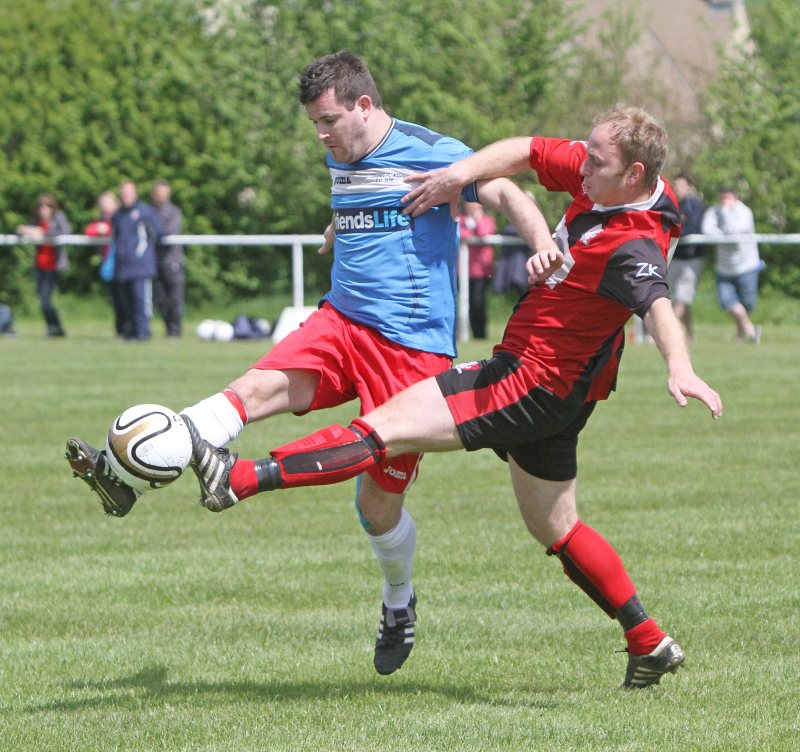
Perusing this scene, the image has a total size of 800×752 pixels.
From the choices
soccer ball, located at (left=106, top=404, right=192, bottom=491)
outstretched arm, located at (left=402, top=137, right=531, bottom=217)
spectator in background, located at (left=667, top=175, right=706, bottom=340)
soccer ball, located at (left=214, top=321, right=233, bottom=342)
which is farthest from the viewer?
soccer ball, located at (left=214, top=321, right=233, bottom=342)

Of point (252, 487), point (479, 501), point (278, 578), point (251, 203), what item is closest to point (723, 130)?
point (251, 203)

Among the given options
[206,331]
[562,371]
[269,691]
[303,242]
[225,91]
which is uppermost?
[562,371]

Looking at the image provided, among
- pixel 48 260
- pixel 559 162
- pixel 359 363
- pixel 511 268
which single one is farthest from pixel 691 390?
pixel 48 260

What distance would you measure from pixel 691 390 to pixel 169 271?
58.0 ft

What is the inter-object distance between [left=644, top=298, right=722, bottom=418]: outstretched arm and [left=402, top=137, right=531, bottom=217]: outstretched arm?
0.95 metres

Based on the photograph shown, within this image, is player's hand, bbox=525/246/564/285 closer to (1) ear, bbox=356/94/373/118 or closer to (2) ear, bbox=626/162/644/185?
(2) ear, bbox=626/162/644/185

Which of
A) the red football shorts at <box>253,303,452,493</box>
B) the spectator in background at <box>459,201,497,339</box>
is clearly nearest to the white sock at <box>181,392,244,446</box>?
the red football shorts at <box>253,303,452,493</box>

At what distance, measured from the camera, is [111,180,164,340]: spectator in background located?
21.4 meters

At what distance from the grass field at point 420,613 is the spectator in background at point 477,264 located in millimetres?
8776

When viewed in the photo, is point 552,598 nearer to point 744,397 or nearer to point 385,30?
point 744,397

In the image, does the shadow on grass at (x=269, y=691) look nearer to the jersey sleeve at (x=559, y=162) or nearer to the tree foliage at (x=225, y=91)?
the jersey sleeve at (x=559, y=162)

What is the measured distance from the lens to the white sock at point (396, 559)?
6406mm

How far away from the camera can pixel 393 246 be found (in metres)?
6.27

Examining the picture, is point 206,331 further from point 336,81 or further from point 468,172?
point 468,172
